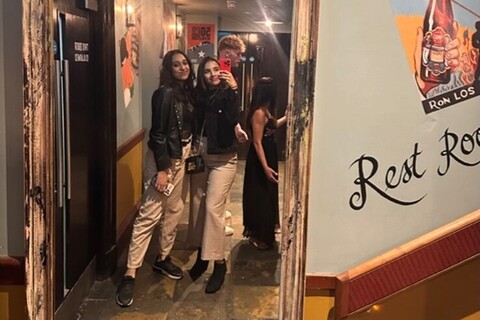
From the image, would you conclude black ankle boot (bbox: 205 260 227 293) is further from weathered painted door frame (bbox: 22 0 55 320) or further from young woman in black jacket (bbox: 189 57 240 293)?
weathered painted door frame (bbox: 22 0 55 320)

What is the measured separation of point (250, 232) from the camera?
3.73 metres

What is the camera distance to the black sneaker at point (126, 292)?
2.82 metres

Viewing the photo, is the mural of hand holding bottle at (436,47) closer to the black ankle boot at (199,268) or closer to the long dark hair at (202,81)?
the long dark hair at (202,81)

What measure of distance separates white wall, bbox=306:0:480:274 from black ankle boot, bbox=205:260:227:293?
1291 millimetres

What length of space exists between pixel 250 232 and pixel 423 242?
2006mm

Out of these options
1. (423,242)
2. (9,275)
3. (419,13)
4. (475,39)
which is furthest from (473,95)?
(9,275)

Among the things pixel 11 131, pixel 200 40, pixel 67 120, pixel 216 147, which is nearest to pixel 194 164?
pixel 216 147

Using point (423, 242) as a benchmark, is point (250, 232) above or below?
below

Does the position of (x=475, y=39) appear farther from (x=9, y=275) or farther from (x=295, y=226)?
(x=9, y=275)

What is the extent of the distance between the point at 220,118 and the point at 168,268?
916 mm

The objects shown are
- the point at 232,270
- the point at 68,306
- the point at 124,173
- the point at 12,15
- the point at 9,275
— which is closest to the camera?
the point at 12,15

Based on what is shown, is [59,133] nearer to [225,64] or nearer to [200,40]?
[225,64]

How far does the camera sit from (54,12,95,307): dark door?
2.36m

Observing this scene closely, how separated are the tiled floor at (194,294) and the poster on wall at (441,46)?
57.2 inches
